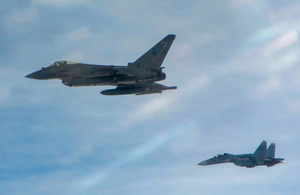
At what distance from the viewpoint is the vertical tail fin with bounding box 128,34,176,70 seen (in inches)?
1601

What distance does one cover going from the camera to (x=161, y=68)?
126 feet

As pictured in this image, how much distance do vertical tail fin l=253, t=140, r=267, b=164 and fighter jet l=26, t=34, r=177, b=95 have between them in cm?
3565

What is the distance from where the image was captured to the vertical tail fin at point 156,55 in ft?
133

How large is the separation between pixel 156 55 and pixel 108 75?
22.6ft

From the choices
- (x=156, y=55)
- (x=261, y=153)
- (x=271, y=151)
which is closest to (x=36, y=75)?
(x=156, y=55)

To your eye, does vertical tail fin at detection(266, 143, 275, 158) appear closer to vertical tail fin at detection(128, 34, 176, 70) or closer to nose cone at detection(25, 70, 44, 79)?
vertical tail fin at detection(128, 34, 176, 70)

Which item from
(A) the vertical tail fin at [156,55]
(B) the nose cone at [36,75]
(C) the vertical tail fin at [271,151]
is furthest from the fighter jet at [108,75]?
(C) the vertical tail fin at [271,151]

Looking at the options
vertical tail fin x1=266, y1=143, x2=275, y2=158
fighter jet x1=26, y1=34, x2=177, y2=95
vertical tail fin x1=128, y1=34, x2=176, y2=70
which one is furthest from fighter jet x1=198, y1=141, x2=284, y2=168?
vertical tail fin x1=128, y1=34, x2=176, y2=70

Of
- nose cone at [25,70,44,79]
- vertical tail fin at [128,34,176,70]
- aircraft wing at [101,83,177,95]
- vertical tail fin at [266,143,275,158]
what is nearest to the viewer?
nose cone at [25,70,44,79]

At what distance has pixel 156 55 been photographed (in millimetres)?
41188

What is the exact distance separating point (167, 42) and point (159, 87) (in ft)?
19.4

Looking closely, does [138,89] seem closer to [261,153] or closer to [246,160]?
[246,160]

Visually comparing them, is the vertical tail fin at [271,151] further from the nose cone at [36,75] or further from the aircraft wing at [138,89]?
the nose cone at [36,75]

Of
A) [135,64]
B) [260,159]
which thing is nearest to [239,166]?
[260,159]
